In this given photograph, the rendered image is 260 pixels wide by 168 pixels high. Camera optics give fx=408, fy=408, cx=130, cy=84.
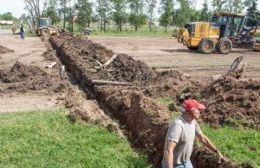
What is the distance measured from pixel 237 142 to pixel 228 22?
71.1 ft

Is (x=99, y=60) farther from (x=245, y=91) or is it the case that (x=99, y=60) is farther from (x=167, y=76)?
(x=245, y=91)

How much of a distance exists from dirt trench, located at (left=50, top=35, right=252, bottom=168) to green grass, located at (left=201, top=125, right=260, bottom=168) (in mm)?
1039

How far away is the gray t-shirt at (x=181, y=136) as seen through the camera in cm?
550

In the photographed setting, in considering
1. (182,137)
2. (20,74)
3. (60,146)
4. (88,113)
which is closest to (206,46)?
(20,74)

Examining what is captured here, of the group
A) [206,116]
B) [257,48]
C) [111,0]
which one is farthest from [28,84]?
[111,0]

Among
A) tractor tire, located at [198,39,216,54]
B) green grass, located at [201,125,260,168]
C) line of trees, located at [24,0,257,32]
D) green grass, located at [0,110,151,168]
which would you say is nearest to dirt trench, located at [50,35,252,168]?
green grass, located at [0,110,151,168]

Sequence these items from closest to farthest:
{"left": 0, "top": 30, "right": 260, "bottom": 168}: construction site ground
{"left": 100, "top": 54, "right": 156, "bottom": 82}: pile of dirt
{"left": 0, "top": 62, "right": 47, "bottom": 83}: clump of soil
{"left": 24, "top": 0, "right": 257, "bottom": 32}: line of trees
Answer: {"left": 0, "top": 30, "right": 260, "bottom": 168}: construction site ground
{"left": 100, "top": 54, "right": 156, "bottom": 82}: pile of dirt
{"left": 0, "top": 62, "right": 47, "bottom": 83}: clump of soil
{"left": 24, "top": 0, "right": 257, "bottom": 32}: line of trees

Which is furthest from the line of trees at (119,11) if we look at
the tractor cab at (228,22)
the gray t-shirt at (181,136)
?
the gray t-shirt at (181,136)

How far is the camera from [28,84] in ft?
52.6

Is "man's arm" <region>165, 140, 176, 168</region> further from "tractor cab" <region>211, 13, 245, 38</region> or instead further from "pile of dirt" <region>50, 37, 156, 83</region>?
"tractor cab" <region>211, 13, 245, 38</region>

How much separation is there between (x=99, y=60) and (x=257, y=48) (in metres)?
16.0

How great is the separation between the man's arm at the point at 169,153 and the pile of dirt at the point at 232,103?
5131mm

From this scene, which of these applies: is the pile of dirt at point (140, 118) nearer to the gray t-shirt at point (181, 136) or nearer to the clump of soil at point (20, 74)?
the gray t-shirt at point (181, 136)

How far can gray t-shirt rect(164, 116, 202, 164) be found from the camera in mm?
5496
